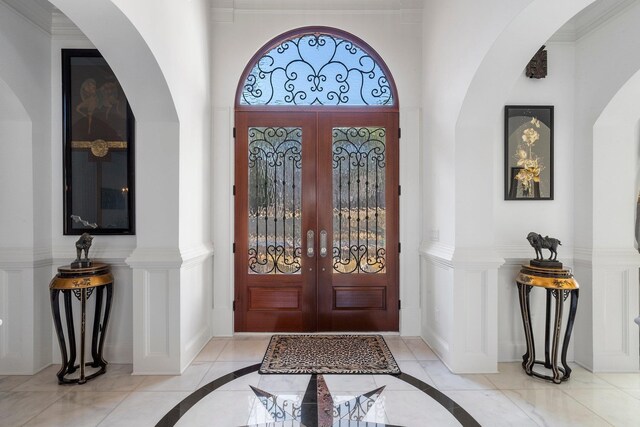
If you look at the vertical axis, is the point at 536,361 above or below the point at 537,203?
below

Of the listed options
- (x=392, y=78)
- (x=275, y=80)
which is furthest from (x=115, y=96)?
(x=392, y=78)

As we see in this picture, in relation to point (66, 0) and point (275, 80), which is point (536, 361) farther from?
point (66, 0)

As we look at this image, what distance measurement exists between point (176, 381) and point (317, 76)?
132 inches

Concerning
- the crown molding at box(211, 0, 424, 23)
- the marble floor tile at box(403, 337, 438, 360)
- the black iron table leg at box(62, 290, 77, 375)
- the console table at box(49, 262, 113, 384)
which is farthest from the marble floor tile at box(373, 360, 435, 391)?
the crown molding at box(211, 0, 424, 23)

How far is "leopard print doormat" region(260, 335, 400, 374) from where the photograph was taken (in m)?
3.15

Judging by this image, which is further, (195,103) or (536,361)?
(195,103)

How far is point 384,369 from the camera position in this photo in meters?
3.17

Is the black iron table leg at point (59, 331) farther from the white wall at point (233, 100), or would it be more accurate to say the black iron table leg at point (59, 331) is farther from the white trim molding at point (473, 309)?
the white trim molding at point (473, 309)

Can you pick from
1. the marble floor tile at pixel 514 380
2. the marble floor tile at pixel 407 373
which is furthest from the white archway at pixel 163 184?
the marble floor tile at pixel 514 380

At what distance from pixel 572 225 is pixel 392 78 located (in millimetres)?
2373

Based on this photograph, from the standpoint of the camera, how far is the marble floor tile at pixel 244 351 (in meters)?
3.41

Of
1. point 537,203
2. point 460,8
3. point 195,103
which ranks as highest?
point 460,8

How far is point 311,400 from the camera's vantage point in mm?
2660

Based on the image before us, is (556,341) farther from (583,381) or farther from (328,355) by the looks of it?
(328,355)
